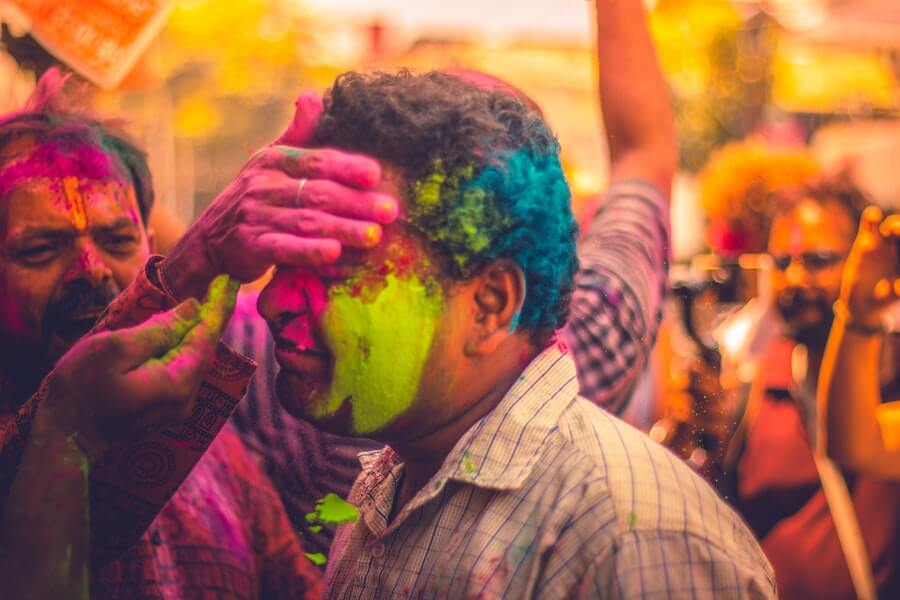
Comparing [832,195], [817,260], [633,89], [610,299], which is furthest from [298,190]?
[832,195]

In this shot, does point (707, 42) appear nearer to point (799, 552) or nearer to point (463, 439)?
point (799, 552)

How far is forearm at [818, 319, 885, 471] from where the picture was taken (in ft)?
8.54

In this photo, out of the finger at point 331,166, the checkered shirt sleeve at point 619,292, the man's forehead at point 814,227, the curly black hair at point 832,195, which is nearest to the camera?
the finger at point 331,166

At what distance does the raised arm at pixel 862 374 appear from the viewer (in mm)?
2508

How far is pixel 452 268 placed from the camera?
1279mm

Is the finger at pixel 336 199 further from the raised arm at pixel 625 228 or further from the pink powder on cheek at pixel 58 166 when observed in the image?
the raised arm at pixel 625 228

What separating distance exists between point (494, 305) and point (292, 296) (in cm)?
26

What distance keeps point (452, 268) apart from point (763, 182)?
12.1ft

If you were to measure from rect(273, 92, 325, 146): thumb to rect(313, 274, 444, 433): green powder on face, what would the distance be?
200 mm

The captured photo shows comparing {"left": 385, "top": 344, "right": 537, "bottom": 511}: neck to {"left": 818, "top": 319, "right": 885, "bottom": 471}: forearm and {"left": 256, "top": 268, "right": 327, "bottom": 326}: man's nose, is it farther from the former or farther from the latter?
{"left": 818, "top": 319, "right": 885, "bottom": 471}: forearm

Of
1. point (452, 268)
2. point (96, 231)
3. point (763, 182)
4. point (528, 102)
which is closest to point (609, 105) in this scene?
point (528, 102)

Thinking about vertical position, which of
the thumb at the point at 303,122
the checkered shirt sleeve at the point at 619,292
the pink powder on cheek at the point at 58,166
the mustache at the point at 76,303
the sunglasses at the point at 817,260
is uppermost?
the thumb at the point at 303,122

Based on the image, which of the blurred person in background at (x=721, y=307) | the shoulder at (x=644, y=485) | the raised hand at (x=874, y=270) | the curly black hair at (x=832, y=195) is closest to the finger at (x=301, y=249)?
the shoulder at (x=644, y=485)

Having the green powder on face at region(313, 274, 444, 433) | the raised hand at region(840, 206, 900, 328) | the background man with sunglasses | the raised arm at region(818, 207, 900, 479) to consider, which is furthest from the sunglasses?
the green powder on face at region(313, 274, 444, 433)
